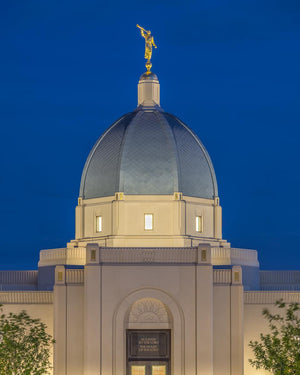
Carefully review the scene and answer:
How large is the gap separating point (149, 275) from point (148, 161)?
8.05 m

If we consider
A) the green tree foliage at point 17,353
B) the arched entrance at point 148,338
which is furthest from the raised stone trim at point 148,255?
the green tree foliage at point 17,353

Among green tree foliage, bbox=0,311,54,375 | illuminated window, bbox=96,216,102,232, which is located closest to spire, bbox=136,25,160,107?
illuminated window, bbox=96,216,102,232

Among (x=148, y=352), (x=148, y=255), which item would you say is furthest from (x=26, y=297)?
(x=148, y=352)

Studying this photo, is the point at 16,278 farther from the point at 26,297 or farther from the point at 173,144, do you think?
the point at 173,144

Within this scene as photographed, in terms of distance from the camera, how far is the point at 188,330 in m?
68.9

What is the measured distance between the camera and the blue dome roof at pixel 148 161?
74.2 metres

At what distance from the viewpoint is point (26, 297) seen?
72.2 m

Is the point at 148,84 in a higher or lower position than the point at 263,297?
higher

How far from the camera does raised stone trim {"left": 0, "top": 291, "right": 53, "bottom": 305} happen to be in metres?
72.1

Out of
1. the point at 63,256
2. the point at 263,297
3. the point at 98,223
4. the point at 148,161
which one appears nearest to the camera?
the point at 263,297

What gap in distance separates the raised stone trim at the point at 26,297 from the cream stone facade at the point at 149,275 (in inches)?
2.2

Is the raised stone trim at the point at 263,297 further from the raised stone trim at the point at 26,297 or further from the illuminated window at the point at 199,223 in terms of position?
the raised stone trim at the point at 26,297

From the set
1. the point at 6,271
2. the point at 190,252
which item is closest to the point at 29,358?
the point at 190,252

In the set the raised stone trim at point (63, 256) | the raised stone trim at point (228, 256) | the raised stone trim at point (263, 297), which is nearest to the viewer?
the raised stone trim at point (263, 297)
